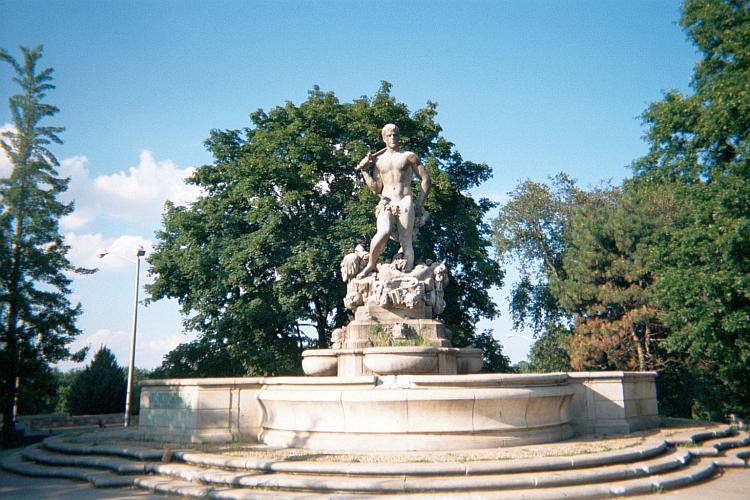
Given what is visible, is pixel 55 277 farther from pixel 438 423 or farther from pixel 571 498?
pixel 571 498

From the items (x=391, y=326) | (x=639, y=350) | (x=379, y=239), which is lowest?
(x=639, y=350)

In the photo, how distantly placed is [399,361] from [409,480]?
3.30m

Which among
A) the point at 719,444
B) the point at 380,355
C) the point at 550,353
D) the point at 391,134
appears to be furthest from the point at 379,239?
the point at 550,353

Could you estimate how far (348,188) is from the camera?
23297 millimetres

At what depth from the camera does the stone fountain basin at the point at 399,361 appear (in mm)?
10438

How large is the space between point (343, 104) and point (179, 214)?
29.1 ft

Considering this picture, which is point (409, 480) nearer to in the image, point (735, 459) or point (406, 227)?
point (735, 459)

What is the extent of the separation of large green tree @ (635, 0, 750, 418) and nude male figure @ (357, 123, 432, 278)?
932 cm

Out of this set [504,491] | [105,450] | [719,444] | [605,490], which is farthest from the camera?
[719,444]

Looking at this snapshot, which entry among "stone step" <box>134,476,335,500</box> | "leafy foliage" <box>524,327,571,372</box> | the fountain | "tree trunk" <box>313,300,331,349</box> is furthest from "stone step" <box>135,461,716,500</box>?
"leafy foliage" <box>524,327,571,372</box>

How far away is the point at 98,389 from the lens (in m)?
22.1

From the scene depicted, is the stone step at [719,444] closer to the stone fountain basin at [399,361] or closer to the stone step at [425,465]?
the stone step at [425,465]

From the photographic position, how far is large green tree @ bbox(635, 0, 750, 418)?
52.4 ft

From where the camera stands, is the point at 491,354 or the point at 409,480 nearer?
the point at 409,480
